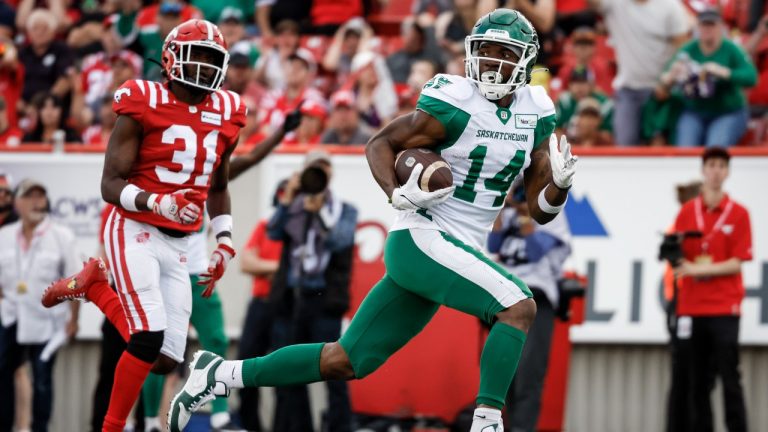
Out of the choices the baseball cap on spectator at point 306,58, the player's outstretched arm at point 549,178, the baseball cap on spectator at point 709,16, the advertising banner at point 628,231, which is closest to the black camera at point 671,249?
the advertising banner at point 628,231

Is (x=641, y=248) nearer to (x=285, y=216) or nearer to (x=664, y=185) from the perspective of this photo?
(x=664, y=185)

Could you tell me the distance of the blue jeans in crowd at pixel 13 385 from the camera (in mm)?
9945

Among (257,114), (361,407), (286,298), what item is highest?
(257,114)

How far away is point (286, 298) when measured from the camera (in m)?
9.66

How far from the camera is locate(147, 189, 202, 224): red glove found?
6574mm

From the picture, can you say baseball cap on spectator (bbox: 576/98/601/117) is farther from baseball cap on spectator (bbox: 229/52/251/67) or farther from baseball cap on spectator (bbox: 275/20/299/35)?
baseball cap on spectator (bbox: 275/20/299/35)

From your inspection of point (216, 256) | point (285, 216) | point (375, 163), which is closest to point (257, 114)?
point (285, 216)

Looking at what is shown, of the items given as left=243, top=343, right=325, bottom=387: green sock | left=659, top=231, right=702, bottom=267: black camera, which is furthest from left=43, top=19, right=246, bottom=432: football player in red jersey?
left=659, top=231, right=702, bottom=267: black camera

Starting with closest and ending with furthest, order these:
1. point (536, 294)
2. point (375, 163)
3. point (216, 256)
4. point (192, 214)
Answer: point (375, 163)
point (192, 214)
point (216, 256)
point (536, 294)

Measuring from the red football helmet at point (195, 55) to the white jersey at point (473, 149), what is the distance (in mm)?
1271

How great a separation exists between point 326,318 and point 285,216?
0.74 metres

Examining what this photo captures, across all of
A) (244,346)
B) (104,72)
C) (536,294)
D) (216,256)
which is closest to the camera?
(216,256)

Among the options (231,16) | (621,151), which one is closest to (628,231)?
(621,151)

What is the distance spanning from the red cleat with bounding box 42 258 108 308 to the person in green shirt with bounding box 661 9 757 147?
5.37m
